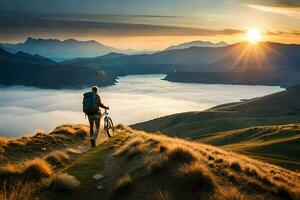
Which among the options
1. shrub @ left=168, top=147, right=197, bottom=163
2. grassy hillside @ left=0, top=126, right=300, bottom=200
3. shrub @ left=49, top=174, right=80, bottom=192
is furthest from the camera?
shrub @ left=168, top=147, right=197, bottom=163

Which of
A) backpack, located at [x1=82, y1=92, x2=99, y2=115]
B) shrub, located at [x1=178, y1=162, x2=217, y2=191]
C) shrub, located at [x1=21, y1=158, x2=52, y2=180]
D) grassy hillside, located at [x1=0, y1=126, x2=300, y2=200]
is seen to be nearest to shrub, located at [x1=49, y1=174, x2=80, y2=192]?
grassy hillside, located at [x1=0, y1=126, x2=300, y2=200]

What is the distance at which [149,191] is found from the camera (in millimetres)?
11258

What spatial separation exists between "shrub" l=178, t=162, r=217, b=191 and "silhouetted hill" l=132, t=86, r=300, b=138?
93307 mm

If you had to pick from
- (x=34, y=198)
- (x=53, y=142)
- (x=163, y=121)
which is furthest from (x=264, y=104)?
(x=34, y=198)

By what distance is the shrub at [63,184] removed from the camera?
1150 cm

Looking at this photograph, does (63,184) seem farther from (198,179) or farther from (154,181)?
(198,179)

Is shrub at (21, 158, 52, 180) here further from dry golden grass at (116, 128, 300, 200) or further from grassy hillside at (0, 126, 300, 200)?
dry golden grass at (116, 128, 300, 200)

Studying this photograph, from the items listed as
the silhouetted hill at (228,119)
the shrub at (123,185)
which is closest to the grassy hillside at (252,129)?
the silhouetted hill at (228,119)

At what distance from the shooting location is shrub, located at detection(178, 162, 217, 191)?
36.0ft

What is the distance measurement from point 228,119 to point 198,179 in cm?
12029

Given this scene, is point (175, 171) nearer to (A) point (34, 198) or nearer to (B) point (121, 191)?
(B) point (121, 191)

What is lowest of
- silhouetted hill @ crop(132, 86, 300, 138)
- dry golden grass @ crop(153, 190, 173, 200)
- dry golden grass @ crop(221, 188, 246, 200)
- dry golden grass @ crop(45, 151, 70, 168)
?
silhouetted hill @ crop(132, 86, 300, 138)

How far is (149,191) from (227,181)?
98.1 inches

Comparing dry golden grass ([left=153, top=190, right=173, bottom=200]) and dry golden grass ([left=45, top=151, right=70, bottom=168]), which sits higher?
dry golden grass ([left=153, top=190, right=173, bottom=200])
